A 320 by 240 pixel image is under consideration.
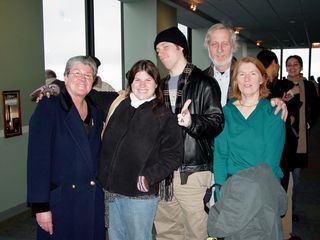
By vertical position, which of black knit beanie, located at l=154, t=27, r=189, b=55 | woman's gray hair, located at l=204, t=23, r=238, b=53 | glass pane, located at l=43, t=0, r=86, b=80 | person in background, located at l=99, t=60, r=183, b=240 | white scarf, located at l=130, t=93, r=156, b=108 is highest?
glass pane, located at l=43, t=0, r=86, b=80

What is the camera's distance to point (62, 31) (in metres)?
4.85

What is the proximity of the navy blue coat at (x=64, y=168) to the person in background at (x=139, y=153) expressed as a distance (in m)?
0.09

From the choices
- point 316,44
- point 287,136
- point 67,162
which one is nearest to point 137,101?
point 67,162

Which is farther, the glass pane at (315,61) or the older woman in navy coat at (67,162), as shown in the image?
the glass pane at (315,61)

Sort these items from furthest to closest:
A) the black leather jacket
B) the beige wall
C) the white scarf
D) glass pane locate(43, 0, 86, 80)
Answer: glass pane locate(43, 0, 86, 80) < the beige wall < the black leather jacket < the white scarf

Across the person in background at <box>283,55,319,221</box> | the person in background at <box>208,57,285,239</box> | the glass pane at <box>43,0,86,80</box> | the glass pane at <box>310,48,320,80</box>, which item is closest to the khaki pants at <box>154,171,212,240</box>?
the person in background at <box>208,57,285,239</box>

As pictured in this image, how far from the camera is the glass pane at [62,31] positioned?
15.0 ft

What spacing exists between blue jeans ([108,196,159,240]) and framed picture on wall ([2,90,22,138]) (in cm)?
227

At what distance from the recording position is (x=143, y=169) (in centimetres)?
172

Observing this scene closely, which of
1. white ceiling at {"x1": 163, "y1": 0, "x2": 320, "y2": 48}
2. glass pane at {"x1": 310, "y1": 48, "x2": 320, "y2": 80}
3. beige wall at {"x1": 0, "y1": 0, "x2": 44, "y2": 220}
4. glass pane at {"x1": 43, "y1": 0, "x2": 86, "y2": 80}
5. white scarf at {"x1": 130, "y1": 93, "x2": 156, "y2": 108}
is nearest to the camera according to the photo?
white scarf at {"x1": 130, "y1": 93, "x2": 156, "y2": 108}

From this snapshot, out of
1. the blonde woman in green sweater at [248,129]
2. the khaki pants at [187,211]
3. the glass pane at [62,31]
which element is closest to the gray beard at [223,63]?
the blonde woman in green sweater at [248,129]

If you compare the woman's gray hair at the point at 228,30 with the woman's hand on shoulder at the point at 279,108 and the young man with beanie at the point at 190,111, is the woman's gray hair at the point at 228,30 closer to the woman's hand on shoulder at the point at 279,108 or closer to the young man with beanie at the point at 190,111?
the young man with beanie at the point at 190,111

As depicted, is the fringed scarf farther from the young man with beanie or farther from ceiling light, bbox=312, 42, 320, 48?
ceiling light, bbox=312, 42, 320, 48

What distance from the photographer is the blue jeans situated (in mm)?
1753
